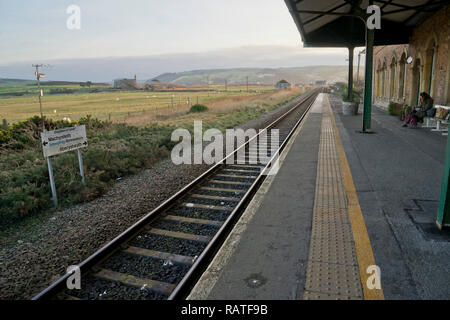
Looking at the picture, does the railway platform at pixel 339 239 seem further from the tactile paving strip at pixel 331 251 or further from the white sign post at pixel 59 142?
the white sign post at pixel 59 142

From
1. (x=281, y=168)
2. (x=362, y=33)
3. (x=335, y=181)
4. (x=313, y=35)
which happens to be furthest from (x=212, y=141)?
(x=362, y=33)

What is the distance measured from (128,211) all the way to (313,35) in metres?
17.0

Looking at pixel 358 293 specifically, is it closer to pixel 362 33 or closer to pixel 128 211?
pixel 128 211

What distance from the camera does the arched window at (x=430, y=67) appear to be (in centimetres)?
1550

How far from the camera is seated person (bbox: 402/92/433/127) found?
13078mm

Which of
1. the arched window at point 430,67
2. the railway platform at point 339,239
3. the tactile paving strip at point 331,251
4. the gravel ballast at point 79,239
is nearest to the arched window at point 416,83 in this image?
the arched window at point 430,67

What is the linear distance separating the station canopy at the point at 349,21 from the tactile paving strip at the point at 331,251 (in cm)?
916

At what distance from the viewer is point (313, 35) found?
18953mm

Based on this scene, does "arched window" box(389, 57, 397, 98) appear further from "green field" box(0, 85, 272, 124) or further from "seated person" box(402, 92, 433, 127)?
"green field" box(0, 85, 272, 124)

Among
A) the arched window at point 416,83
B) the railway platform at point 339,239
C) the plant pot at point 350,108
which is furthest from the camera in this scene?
the plant pot at point 350,108

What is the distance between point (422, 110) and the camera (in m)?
13.3

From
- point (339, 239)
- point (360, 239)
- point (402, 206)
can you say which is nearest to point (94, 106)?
point (402, 206)

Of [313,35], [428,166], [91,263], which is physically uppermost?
[313,35]

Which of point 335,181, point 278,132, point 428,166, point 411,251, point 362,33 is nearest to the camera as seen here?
point 411,251
